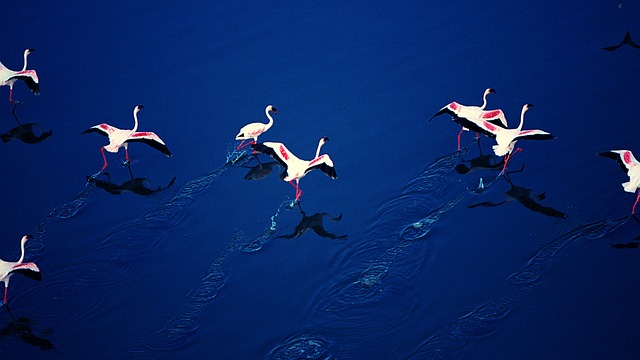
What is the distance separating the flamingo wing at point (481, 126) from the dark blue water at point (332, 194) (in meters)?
0.33

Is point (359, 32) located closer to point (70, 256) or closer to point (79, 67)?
point (79, 67)

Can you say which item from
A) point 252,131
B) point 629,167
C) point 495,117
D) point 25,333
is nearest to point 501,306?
point 629,167

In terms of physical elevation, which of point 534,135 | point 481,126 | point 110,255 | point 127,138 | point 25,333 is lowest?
point 534,135

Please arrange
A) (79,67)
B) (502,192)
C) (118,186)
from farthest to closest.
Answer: (79,67) → (118,186) → (502,192)

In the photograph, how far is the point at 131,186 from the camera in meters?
7.41

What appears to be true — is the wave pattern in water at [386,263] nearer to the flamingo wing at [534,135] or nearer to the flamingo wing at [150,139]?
the flamingo wing at [534,135]

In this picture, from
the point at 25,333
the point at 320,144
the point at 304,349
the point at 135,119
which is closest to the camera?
the point at 304,349

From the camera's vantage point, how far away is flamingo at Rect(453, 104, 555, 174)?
6832 millimetres

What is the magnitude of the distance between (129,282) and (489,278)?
309 centimetres

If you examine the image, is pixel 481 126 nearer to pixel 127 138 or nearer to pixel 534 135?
pixel 534 135

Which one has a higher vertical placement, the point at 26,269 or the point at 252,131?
the point at 252,131

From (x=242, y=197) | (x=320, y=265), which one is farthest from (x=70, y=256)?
(x=320, y=265)

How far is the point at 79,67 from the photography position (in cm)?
943

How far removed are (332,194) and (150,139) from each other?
1.91 meters
